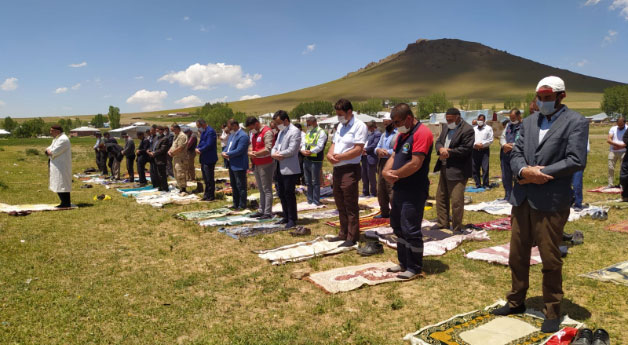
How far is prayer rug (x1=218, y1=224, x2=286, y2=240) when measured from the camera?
761 centimetres

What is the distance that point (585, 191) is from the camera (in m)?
11.7

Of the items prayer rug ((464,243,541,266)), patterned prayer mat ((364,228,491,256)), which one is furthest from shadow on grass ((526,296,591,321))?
patterned prayer mat ((364,228,491,256))

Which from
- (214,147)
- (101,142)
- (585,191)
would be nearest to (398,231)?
(214,147)

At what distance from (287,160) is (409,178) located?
317cm

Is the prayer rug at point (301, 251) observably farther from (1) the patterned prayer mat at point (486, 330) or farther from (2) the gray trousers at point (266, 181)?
(1) the patterned prayer mat at point (486, 330)

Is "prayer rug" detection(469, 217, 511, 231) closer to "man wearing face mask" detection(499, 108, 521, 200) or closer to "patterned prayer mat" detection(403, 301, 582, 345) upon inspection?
"man wearing face mask" detection(499, 108, 521, 200)

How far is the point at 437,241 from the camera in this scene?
688 cm

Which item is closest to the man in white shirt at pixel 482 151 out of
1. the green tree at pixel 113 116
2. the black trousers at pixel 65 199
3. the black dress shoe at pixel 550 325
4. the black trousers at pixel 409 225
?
the black trousers at pixel 409 225

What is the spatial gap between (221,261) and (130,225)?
3.52 m

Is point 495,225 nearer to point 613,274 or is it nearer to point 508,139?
point 613,274

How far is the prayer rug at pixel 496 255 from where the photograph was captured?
226 inches

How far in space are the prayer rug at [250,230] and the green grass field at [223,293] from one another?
0.67 ft

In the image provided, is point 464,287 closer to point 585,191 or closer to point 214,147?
point 214,147

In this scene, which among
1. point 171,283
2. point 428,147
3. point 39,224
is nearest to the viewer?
point 428,147
